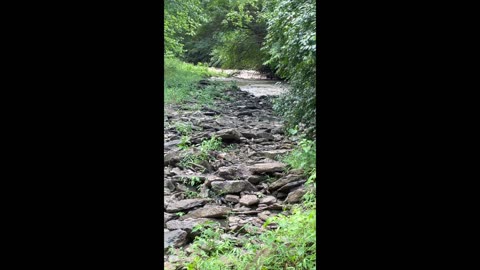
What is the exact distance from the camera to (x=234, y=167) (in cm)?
663

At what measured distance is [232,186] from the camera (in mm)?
5797

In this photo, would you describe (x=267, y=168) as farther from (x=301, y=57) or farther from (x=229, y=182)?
(x=301, y=57)

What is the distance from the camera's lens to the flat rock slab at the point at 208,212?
16.4ft

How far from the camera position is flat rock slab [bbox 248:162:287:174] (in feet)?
21.0

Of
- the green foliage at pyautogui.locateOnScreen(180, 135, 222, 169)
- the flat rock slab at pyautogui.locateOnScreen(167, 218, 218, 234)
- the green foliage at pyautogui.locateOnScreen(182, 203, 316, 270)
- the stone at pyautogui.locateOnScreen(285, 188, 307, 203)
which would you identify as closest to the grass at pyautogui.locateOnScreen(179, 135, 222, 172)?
the green foliage at pyautogui.locateOnScreen(180, 135, 222, 169)

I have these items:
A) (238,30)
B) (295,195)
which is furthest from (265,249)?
(238,30)

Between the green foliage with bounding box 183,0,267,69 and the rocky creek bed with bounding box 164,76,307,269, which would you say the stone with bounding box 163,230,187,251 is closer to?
the rocky creek bed with bounding box 164,76,307,269

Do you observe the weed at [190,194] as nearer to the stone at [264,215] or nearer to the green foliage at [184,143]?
the stone at [264,215]

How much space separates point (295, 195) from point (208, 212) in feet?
3.23
